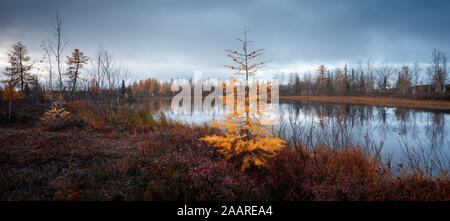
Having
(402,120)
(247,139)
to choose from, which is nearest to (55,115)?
(247,139)

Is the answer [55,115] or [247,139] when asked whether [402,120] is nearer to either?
[247,139]

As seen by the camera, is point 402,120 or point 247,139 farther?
point 402,120

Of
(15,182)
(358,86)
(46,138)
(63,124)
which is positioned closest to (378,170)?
(15,182)

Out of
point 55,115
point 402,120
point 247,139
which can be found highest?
point 55,115

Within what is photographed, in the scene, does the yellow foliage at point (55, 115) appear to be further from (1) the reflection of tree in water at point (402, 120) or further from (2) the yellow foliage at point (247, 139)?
(1) the reflection of tree in water at point (402, 120)

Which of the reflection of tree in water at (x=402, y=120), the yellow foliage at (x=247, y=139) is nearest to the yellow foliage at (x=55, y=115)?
the yellow foliage at (x=247, y=139)

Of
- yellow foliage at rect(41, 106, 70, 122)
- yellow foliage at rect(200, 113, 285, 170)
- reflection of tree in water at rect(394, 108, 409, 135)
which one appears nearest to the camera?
yellow foliage at rect(200, 113, 285, 170)

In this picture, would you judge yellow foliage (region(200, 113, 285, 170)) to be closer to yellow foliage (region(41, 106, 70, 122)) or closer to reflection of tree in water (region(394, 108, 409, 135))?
reflection of tree in water (region(394, 108, 409, 135))

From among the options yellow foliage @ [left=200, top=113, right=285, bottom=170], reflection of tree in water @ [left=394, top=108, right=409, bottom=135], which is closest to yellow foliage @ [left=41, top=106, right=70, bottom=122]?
Result: yellow foliage @ [left=200, top=113, right=285, bottom=170]

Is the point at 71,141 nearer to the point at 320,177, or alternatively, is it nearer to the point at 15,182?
the point at 15,182

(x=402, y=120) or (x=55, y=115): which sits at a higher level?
(x=55, y=115)

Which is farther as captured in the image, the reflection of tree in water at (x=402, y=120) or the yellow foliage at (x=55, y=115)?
the reflection of tree in water at (x=402, y=120)
